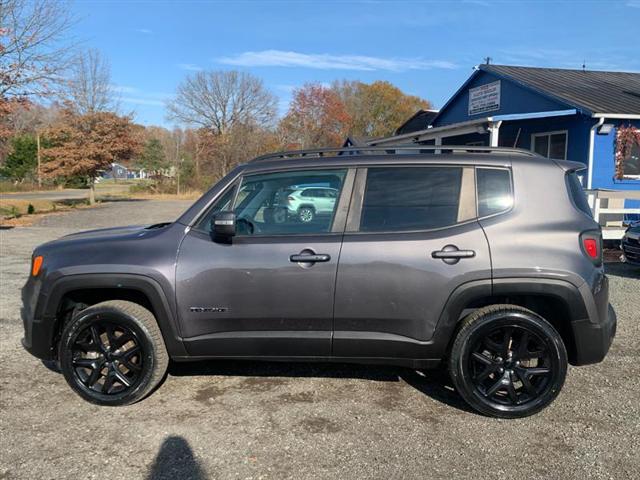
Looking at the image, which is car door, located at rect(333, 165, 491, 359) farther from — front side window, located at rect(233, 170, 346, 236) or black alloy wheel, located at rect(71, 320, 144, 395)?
black alloy wheel, located at rect(71, 320, 144, 395)

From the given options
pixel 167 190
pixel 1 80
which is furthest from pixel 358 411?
pixel 167 190

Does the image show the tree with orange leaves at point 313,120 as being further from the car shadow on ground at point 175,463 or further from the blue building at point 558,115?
the car shadow on ground at point 175,463

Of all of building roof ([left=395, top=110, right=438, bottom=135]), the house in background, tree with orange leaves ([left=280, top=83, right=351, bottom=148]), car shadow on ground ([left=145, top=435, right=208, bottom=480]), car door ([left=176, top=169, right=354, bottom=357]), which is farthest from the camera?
tree with orange leaves ([left=280, top=83, right=351, bottom=148])

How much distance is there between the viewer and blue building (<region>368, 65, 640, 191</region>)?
1328cm

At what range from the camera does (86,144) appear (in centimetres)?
2788

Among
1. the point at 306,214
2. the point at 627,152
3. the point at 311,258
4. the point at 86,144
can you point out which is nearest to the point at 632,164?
the point at 627,152

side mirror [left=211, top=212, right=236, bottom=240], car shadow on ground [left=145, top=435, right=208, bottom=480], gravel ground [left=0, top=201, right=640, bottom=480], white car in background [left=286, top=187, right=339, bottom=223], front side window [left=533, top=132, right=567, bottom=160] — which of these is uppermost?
front side window [left=533, top=132, right=567, bottom=160]

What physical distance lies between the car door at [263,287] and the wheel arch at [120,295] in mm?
100

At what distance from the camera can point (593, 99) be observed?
14141mm

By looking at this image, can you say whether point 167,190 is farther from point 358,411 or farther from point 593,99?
point 358,411

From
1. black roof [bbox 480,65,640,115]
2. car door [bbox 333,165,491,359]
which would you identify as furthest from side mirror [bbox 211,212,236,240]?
black roof [bbox 480,65,640,115]

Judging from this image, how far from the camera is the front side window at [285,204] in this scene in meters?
3.72

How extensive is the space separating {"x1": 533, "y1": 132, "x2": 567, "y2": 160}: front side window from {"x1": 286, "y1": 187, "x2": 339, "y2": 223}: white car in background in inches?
474

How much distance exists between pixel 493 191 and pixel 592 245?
73 centimetres
